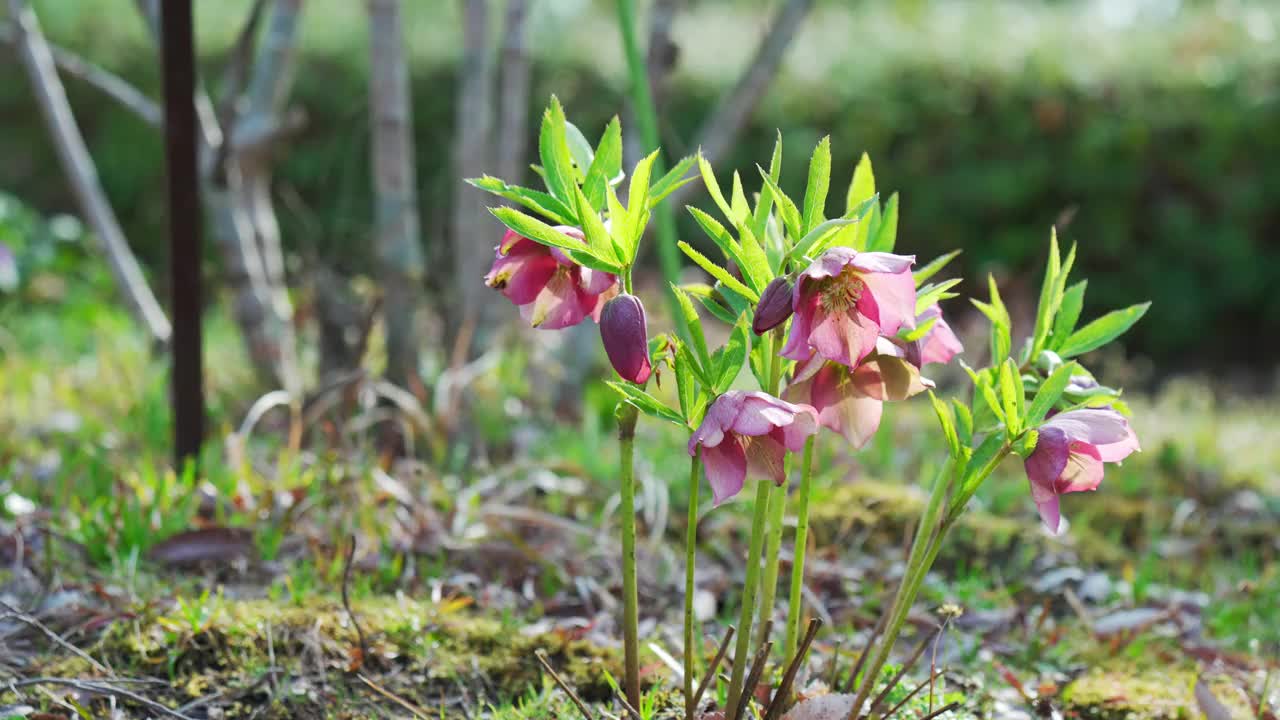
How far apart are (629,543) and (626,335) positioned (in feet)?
0.80

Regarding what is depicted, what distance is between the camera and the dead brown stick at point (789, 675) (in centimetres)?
99

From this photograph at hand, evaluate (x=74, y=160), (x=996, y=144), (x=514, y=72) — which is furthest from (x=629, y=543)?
(x=996, y=144)

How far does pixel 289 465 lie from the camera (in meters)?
2.01

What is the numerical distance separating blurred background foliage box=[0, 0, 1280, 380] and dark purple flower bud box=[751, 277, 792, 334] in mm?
3850

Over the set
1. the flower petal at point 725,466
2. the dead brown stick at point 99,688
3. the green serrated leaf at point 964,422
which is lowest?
the dead brown stick at point 99,688

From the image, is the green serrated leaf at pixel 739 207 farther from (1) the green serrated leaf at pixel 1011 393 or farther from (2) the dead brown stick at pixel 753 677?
(2) the dead brown stick at pixel 753 677

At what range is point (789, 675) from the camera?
3.38ft

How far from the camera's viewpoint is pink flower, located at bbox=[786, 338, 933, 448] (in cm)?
105

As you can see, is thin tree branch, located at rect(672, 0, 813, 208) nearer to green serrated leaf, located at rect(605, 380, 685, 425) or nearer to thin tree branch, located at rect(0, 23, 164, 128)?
thin tree branch, located at rect(0, 23, 164, 128)

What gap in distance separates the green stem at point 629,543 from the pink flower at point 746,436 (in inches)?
3.6

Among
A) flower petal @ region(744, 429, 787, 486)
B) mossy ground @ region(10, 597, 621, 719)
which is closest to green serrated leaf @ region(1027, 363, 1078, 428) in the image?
flower petal @ region(744, 429, 787, 486)

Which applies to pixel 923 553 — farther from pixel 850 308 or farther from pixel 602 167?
pixel 602 167

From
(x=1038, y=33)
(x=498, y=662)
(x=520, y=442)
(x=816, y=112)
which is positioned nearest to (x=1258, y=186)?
(x=1038, y=33)

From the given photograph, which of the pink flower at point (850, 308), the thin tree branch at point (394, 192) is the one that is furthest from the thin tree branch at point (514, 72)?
the pink flower at point (850, 308)
